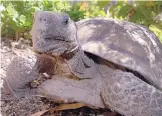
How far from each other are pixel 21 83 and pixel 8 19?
1351mm

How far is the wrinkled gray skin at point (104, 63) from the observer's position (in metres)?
1.73

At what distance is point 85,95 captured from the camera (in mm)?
2094

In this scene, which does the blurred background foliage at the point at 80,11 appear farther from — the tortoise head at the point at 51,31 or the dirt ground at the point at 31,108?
the tortoise head at the point at 51,31

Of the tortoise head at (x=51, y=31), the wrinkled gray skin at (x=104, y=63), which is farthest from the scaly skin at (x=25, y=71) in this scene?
the tortoise head at (x=51, y=31)

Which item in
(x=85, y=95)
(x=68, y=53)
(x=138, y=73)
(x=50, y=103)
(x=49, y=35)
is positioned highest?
(x=49, y=35)

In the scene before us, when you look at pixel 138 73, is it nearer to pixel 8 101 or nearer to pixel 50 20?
pixel 50 20

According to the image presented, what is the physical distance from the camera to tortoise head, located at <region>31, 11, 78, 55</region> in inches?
64.7

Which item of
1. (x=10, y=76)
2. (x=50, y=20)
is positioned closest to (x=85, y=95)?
(x=10, y=76)

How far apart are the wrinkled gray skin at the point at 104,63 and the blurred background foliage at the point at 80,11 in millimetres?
1102

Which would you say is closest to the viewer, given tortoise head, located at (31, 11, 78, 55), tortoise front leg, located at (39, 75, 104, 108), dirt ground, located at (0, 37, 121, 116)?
tortoise head, located at (31, 11, 78, 55)

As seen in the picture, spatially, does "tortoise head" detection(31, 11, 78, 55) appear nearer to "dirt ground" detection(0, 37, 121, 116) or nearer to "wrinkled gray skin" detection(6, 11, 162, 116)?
"wrinkled gray skin" detection(6, 11, 162, 116)

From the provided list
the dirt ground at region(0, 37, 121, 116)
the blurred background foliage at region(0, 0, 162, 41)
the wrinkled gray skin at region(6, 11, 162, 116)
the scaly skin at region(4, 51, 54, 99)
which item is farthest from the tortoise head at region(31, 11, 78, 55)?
the blurred background foliage at region(0, 0, 162, 41)

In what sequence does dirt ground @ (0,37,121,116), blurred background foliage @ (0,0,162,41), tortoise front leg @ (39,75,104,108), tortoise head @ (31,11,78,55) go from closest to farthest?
tortoise head @ (31,11,78,55), tortoise front leg @ (39,75,104,108), dirt ground @ (0,37,121,116), blurred background foliage @ (0,0,162,41)

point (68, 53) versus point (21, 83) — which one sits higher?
point (68, 53)
